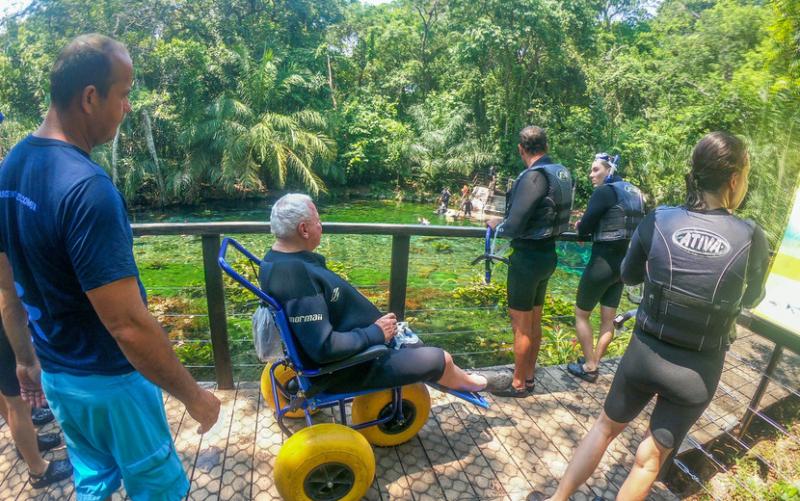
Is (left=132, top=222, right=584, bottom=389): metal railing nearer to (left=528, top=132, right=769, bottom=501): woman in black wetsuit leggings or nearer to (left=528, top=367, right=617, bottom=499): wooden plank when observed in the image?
(left=528, top=367, right=617, bottom=499): wooden plank

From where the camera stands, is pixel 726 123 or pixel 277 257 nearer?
pixel 277 257

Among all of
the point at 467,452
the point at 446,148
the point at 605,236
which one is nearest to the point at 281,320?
the point at 467,452

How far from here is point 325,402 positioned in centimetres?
217

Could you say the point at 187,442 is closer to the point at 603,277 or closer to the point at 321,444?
the point at 321,444

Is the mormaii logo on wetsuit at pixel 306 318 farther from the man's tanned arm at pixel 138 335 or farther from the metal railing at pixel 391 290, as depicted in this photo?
the metal railing at pixel 391 290

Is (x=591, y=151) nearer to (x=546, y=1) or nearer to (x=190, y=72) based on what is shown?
(x=546, y=1)

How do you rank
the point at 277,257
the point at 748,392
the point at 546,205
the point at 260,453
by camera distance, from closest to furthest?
the point at 277,257
the point at 260,453
the point at 546,205
the point at 748,392

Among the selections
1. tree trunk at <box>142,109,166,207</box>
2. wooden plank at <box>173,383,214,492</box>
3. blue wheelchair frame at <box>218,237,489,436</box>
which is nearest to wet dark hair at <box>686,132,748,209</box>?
blue wheelchair frame at <box>218,237,489,436</box>

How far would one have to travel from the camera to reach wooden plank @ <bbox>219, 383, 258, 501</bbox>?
2.13 metres

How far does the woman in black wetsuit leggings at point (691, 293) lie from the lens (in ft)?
5.35

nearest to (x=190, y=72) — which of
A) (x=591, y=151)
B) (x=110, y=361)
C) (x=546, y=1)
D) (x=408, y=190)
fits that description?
(x=408, y=190)

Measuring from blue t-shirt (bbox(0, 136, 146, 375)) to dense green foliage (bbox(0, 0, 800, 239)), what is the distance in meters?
15.7

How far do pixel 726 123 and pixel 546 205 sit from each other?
38.9 ft

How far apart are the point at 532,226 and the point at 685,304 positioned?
45.4 inches
